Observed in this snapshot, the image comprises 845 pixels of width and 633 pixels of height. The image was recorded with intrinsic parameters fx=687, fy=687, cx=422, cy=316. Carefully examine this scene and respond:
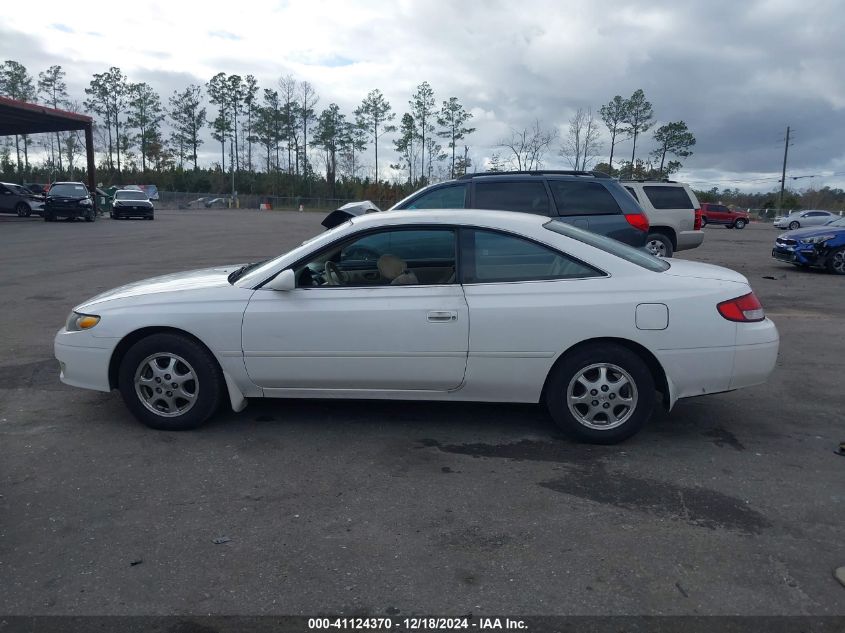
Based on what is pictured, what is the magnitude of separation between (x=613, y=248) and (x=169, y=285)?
323 centimetres

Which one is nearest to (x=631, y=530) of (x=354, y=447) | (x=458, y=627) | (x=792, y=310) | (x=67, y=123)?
(x=458, y=627)

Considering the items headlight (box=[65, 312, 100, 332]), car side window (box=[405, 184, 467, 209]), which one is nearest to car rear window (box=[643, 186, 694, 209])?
car side window (box=[405, 184, 467, 209])

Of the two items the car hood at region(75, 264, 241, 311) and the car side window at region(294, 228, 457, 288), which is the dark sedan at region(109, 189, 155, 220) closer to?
the car hood at region(75, 264, 241, 311)

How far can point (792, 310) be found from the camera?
980 centimetres

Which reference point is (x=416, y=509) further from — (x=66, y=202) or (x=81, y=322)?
(x=66, y=202)

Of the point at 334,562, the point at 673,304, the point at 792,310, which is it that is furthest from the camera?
the point at 792,310

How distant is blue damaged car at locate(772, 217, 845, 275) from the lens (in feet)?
46.7

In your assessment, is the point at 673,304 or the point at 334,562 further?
the point at 673,304

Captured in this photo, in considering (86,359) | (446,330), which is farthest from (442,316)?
(86,359)

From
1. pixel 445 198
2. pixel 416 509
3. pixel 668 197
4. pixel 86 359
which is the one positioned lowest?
pixel 416 509

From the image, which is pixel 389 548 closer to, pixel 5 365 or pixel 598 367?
pixel 598 367

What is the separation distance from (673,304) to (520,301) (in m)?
0.97

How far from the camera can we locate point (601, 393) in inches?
175

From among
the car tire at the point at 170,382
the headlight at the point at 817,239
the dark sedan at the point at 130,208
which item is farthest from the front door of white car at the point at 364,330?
the dark sedan at the point at 130,208
